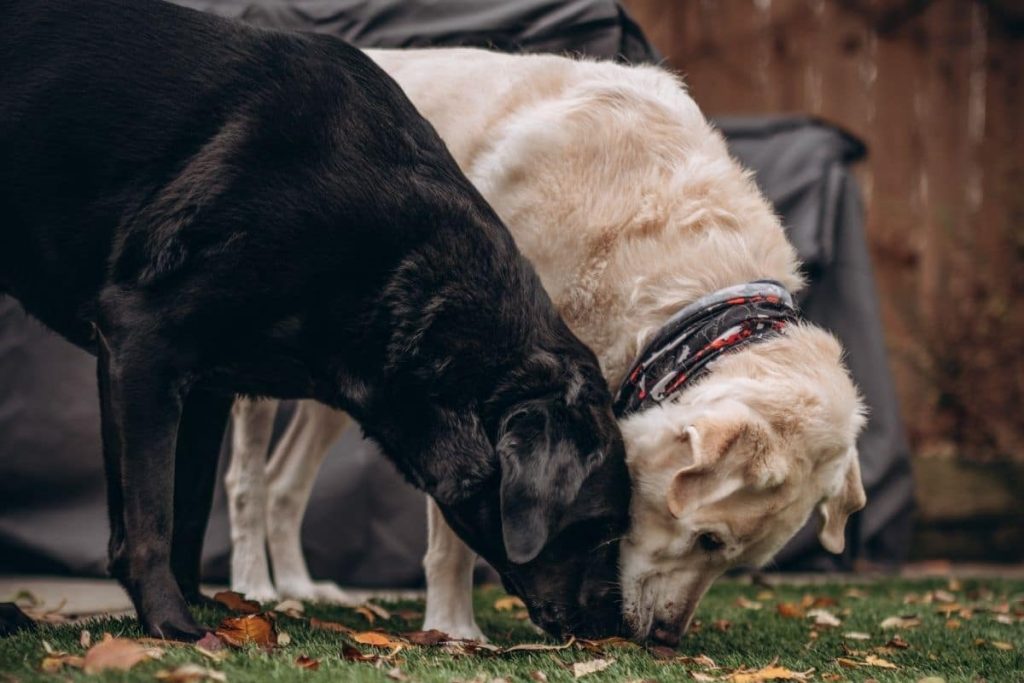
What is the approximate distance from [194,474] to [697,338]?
136 cm

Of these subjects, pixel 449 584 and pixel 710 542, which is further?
pixel 449 584

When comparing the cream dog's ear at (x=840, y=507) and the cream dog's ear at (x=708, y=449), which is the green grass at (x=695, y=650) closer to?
the cream dog's ear at (x=840, y=507)

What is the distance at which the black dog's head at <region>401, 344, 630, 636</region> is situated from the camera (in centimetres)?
263

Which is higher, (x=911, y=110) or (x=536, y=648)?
(x=911, y=110)

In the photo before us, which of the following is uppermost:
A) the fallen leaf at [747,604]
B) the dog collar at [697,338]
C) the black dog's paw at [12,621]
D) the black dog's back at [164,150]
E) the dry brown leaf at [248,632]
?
the black dog's back at [164,150]

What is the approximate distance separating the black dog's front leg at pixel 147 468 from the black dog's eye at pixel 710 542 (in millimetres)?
1224

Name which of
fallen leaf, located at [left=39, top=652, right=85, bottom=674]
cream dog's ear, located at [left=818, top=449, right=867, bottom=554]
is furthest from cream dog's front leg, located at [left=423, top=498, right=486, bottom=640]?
fallen leaf, located at [left=39, top=652, right=85, bottom=674]

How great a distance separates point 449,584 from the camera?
3.30 metres

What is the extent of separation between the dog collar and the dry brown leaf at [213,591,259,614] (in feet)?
3.64

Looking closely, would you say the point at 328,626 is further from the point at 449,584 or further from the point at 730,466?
the point at 730,466

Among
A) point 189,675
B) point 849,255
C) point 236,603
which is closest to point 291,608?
point 236,603

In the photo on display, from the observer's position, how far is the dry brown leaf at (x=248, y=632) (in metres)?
2.58

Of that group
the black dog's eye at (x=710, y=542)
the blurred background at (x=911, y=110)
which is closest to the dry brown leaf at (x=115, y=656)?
the black dog's eye at (x=710, y=542)

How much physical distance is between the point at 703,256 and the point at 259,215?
1.20 meters
